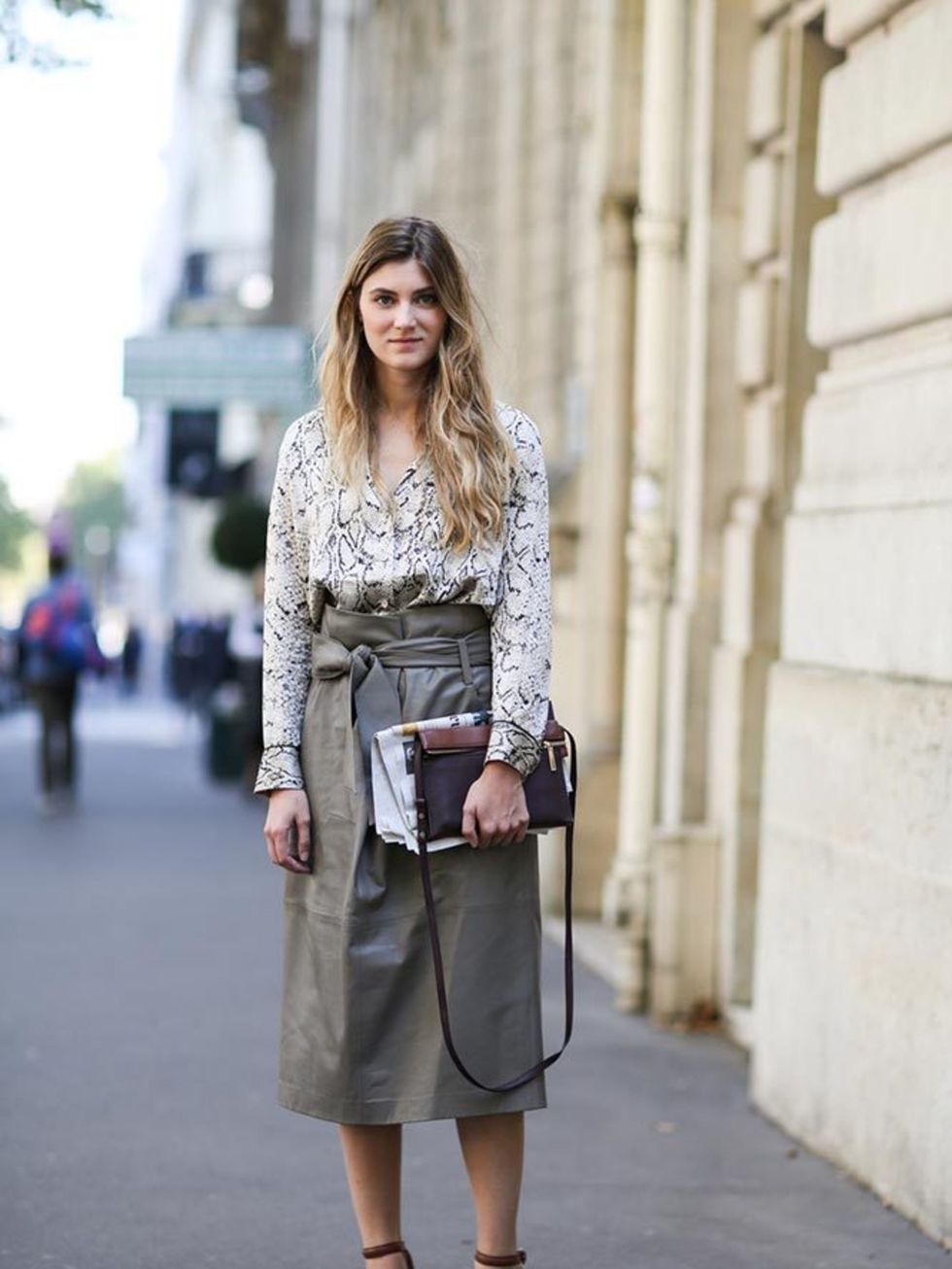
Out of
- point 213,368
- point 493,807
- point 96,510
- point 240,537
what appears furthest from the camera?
point 96,510

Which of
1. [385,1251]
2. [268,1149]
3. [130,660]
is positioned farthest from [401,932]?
[130,660]

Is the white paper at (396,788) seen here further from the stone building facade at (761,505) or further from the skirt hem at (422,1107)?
the stone building facade at (761,505)

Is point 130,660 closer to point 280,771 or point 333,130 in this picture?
point 333,130

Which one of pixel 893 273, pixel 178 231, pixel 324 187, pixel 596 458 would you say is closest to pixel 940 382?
pixel 893 273

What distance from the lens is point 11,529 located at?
93188 mm

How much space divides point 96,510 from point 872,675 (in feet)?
483

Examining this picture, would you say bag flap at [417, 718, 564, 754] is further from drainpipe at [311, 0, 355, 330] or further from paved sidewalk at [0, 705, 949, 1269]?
drainpipe at [311, 0, 355, 330]

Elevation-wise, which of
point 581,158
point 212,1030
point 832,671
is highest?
point 581,158

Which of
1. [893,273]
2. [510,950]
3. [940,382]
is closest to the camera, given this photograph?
[510,950]

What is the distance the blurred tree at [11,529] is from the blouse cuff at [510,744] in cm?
6549

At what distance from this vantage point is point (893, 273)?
20.7 ft

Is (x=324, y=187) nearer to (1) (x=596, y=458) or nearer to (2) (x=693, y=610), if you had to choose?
(1) (x=596, y=458)

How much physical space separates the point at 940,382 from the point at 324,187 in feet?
74.8

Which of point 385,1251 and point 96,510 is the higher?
point 96,510
